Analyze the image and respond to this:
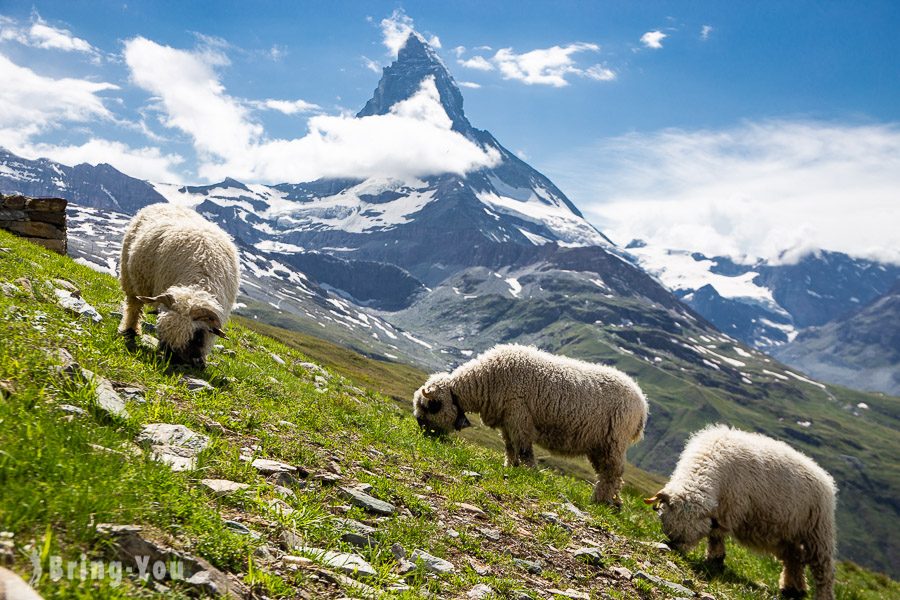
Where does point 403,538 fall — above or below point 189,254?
below

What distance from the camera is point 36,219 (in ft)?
93.0

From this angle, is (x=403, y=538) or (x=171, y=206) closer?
(x=403, y=538)

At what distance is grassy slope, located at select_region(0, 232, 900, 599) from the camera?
175 inches

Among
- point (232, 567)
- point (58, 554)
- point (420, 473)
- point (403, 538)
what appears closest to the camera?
point (58, 554)

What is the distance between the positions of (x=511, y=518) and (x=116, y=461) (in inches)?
286

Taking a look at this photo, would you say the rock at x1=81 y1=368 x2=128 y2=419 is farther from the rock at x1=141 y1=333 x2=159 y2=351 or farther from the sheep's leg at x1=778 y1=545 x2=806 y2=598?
the sheep's leg at x1=778 y1=545 x2=806 y2=598

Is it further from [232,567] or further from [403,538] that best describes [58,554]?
[403,538]

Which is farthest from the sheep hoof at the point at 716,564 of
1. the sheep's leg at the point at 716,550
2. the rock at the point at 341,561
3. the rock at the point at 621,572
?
the rock at the point at 341,561

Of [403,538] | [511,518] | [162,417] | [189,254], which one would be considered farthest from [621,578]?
[189,254]

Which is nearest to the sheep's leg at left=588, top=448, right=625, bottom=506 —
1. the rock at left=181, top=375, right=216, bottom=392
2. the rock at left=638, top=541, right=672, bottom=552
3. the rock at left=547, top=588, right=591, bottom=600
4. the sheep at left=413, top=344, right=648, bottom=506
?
the sheep at left=413, top=344, right=648, bottom=506

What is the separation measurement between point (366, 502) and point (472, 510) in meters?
2.66

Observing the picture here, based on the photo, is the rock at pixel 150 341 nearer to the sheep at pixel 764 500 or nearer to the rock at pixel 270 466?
the rock at pixel 270 466

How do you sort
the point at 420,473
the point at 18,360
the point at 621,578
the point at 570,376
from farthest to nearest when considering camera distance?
the point at 570,376 < the point at 420,473 < the point at 621,578 < the point at 18,360

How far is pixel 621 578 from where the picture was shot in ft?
31.9
